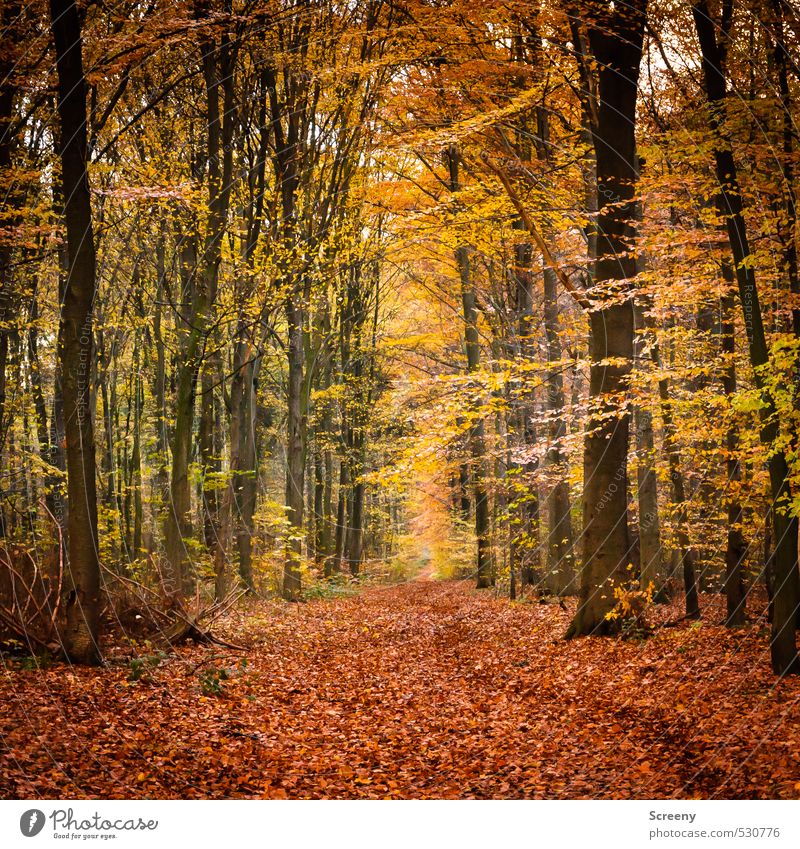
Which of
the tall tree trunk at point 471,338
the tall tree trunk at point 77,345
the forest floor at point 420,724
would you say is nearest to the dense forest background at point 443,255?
the tall tree trunk at point 77,345

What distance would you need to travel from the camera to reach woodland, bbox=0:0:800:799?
6695mm

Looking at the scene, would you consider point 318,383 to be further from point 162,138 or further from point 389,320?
point 162,138

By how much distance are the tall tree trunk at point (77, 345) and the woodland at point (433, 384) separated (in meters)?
0.04

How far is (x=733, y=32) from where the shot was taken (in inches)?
328

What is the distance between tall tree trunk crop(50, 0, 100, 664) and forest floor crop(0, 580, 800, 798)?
0.71 meters

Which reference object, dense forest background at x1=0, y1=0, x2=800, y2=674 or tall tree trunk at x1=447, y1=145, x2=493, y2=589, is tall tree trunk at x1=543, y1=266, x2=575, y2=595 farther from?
tall tree trunk at x1=447, y1=145, x2=493, y2=589

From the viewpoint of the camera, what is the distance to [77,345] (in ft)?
27.8

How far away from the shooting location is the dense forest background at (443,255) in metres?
8.52

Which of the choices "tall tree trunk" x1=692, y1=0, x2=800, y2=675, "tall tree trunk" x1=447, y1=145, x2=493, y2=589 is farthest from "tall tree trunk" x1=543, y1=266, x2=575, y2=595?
"tall tree trunk" x1=692, y1=0, x2=800, y2=675

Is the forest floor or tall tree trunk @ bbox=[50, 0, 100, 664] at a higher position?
tall tree trunk @ bbox=[50, 0, 100, 664]

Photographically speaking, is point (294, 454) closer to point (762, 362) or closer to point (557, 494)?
point (557, 494)

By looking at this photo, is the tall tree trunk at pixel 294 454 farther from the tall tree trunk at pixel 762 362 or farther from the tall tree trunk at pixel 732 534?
the tall tree trunk at pixel 762 362

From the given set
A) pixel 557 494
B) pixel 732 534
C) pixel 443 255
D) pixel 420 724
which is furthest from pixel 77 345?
pixel 443 255
